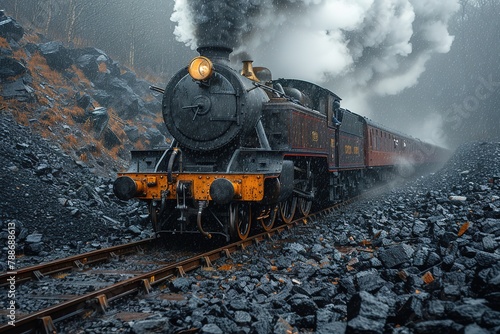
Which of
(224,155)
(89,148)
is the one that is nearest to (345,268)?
(224,155)

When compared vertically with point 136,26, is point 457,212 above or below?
below

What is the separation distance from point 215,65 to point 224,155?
4.72 feet

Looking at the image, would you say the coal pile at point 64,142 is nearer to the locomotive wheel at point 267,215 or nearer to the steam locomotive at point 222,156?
the steam locomotive at point 222,156

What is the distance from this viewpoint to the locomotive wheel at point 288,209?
840 cm

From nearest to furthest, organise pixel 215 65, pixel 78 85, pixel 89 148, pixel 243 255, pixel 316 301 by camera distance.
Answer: pixel 316 301, pixel 243 255, pixel 215 65, pixel 89 148, pixel 78 85

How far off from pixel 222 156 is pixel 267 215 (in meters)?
1.29

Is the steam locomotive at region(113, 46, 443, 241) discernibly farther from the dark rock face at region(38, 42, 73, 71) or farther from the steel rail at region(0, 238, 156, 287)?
the dark rock face at region(38, 42, 73, 71)

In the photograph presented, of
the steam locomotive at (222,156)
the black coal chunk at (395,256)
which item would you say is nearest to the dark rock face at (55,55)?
the steam locomotive at (222,156)

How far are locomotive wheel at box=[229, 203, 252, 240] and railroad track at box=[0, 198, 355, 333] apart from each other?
205 mm

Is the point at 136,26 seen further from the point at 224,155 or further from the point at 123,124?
the point at 224,155

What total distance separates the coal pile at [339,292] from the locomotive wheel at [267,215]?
0.60 m

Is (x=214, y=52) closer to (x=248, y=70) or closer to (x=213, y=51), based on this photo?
(x=213, y=51)

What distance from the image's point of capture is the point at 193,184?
6.12 m

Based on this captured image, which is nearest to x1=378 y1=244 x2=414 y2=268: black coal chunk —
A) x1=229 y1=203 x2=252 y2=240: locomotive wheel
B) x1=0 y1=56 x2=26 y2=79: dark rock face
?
x1=229 y1=203 x2=252 y2=240: locomotive wheel
